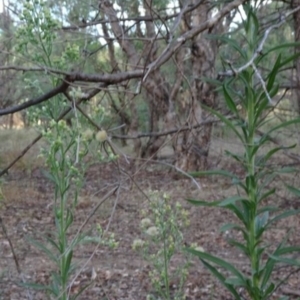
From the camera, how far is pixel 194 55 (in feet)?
33.1

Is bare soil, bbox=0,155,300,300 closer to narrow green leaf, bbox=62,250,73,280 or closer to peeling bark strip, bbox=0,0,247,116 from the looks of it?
narrow green leaf, bbox=62,250,73,280

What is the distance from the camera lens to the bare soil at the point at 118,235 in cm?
476

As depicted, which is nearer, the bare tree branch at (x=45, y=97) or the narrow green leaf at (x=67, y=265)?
the bare tree branch at (x=45, y=97)

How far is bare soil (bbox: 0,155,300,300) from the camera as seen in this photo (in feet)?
15.6

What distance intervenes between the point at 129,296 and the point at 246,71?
109 inches

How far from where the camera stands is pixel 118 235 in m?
6.78

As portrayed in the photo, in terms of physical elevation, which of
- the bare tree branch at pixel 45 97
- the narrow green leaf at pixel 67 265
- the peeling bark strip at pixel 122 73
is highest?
the peeling bark strip at pixel 122 73

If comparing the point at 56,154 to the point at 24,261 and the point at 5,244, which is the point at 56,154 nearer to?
the point at 24,261

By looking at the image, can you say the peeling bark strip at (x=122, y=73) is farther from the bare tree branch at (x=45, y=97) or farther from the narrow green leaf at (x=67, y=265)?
the narrow green leaf at (x=67, y=265)

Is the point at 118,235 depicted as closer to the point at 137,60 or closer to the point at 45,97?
the point at 137,60

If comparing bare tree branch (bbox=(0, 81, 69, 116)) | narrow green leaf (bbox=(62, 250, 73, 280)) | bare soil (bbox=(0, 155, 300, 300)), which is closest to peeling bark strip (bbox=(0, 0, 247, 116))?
bare tree branch (bbox=(0, 81, 69, 116))

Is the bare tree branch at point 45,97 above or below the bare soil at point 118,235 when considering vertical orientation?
above

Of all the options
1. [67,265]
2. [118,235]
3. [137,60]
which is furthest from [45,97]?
[118,235]

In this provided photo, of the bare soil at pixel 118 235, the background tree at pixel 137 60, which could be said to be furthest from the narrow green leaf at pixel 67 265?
the background tree at pixel 137 60
